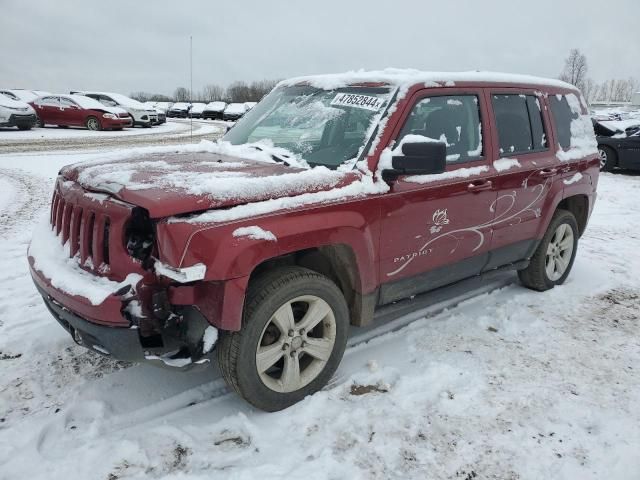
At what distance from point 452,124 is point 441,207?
0.65 metres

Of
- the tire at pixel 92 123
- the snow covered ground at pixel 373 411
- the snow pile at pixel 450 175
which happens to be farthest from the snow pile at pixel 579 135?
A: the tire at pixel 92 123

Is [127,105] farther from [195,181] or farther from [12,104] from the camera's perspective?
[195,181]

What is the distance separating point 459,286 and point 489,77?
1726mm

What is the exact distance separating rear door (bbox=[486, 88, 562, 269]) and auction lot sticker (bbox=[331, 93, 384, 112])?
1.12 metres

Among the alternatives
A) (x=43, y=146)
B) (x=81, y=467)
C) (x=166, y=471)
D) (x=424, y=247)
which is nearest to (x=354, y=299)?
(x=424, y=247)

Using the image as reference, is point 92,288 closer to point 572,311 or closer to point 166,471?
point 166,471

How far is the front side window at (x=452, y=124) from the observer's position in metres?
3.52

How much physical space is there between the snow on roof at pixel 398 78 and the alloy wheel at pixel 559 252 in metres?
1.61

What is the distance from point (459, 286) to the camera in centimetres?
428

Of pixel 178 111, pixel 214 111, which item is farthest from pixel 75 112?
pixel 178 111

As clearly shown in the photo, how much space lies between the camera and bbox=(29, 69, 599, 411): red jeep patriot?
258 centimetres

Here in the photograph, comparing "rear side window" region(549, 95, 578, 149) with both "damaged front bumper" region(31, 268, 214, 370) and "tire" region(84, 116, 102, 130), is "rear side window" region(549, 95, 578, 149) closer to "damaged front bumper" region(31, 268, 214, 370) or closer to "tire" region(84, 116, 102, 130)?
"damaged front bumper" region(31, 268, 214, 370)

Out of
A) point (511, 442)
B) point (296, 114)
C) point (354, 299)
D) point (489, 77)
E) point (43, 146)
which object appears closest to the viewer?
point (511, 442)

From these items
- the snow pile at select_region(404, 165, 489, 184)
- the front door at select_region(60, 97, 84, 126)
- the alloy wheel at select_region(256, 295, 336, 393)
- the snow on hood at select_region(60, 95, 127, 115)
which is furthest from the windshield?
the front door at select_region(60, 97, 84, 126)
